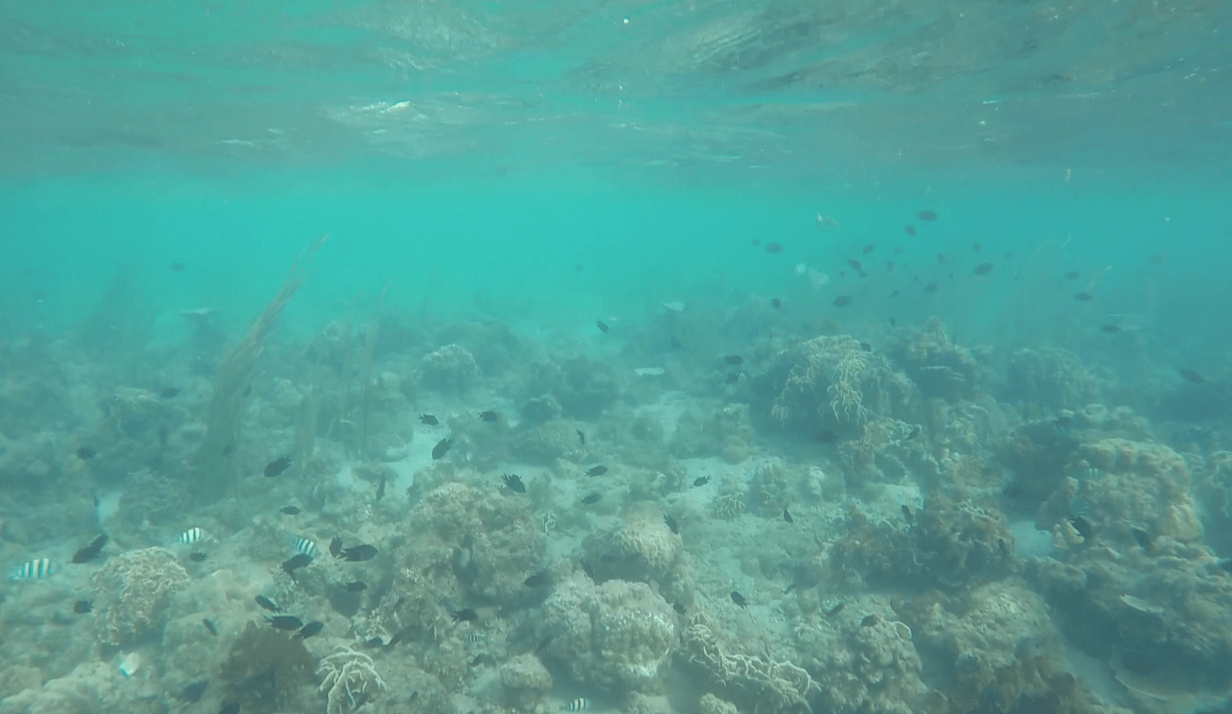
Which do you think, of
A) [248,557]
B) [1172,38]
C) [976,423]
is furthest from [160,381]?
[1172,38]

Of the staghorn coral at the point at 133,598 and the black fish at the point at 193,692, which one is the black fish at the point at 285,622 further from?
the staghorn coral at the point at 133,598

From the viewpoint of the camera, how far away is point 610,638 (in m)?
6.99

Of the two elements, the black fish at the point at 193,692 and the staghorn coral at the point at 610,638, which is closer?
the black fish at the point at 193,692

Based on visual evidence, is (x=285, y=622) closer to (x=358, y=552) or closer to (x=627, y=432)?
(x=358, y=552)

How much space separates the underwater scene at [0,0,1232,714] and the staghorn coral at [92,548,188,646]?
59 millimetres

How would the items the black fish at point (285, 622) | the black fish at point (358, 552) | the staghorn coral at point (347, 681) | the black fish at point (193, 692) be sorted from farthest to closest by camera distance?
the black fish at point (358, 552) < the staghorn coral at point (347, 681) < the black fish at point (193, 692) < the black fish at point (285, 622)

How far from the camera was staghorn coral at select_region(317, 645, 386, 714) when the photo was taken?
6262mm

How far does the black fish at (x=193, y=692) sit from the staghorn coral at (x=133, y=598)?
2.86 metres

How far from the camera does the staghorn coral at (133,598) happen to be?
8211mm

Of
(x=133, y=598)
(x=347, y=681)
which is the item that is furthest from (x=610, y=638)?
(x=133, y=598)

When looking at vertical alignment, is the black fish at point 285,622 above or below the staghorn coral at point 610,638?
above

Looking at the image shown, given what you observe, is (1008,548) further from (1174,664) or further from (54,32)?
(54,32)

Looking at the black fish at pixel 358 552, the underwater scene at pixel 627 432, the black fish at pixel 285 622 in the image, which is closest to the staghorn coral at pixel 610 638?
the underwater scene at pixel 627 432

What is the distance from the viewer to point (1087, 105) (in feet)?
72.1
